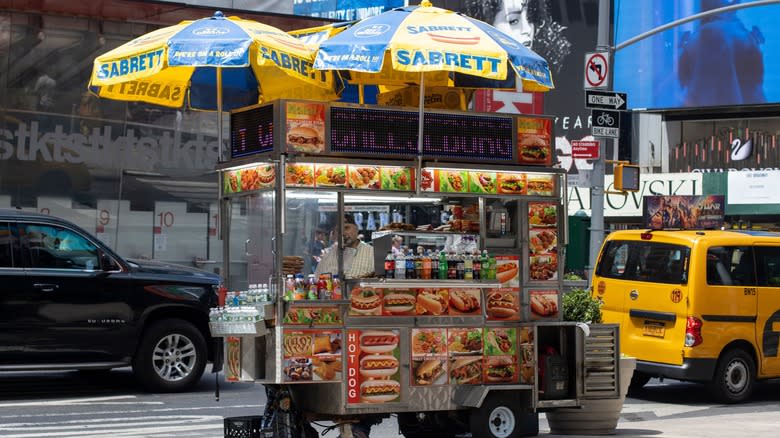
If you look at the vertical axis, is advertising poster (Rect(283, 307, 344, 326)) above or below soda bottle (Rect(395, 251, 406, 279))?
below

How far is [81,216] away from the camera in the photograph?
22688 millimetres

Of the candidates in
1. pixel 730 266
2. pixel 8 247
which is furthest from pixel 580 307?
pixel 8 247

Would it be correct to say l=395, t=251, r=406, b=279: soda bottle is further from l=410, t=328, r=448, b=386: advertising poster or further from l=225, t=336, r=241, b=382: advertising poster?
l=225, t=336, r=241, b=382: advertising poster

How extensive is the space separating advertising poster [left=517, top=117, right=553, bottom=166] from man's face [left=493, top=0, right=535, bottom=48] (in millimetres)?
37471

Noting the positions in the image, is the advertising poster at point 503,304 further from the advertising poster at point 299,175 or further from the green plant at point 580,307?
the advertising poster at point 299,175

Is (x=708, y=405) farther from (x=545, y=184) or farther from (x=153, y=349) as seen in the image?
(x=153, y=349)

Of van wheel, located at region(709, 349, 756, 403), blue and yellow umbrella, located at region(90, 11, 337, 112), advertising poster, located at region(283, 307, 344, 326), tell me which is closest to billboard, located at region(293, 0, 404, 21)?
van wheel, located at region(709, 349, 756, 403)

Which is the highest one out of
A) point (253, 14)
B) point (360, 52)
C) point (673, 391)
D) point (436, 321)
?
point (253, 14)

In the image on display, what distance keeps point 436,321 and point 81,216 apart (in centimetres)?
1370

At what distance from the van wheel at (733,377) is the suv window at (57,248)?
7.33 m

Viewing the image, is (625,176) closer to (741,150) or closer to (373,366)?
(373,366)

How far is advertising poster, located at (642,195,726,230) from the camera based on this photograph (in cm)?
1587

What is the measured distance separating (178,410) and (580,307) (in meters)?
4.43

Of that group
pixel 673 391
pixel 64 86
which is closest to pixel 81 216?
pixel 64 86
